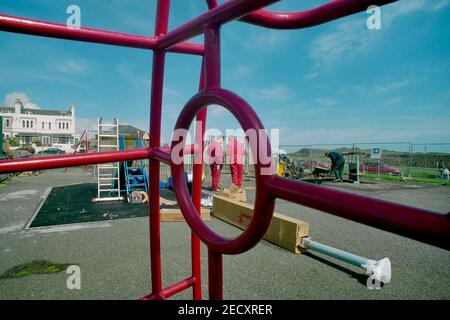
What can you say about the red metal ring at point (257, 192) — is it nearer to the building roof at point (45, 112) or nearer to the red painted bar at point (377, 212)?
the red painted bar at point (377, 212)

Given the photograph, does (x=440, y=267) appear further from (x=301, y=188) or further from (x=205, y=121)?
(x=301, y=188)

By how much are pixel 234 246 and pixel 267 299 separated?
1.80m

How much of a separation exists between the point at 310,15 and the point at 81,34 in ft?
2.58

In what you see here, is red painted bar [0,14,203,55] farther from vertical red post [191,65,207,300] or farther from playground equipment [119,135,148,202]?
playground equipment [119,135,148,202]

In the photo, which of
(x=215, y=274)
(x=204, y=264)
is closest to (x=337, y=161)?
(x=204, y=264)

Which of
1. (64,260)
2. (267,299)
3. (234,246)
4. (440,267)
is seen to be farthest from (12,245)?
(440,267)

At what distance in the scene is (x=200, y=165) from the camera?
102 cm

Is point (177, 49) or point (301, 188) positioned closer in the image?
point (301, 188)

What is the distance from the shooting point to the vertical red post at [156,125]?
42.7 inches

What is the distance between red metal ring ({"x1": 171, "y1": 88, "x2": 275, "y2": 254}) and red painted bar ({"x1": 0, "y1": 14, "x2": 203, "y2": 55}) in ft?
1.70

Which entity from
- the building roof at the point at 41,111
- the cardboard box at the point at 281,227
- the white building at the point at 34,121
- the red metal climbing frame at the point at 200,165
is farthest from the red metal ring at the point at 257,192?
the building roof at the point at 41,111

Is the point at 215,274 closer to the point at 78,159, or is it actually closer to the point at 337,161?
the point at 78,159

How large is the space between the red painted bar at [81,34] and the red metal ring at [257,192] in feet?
1.70

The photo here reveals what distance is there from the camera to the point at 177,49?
1.13m
